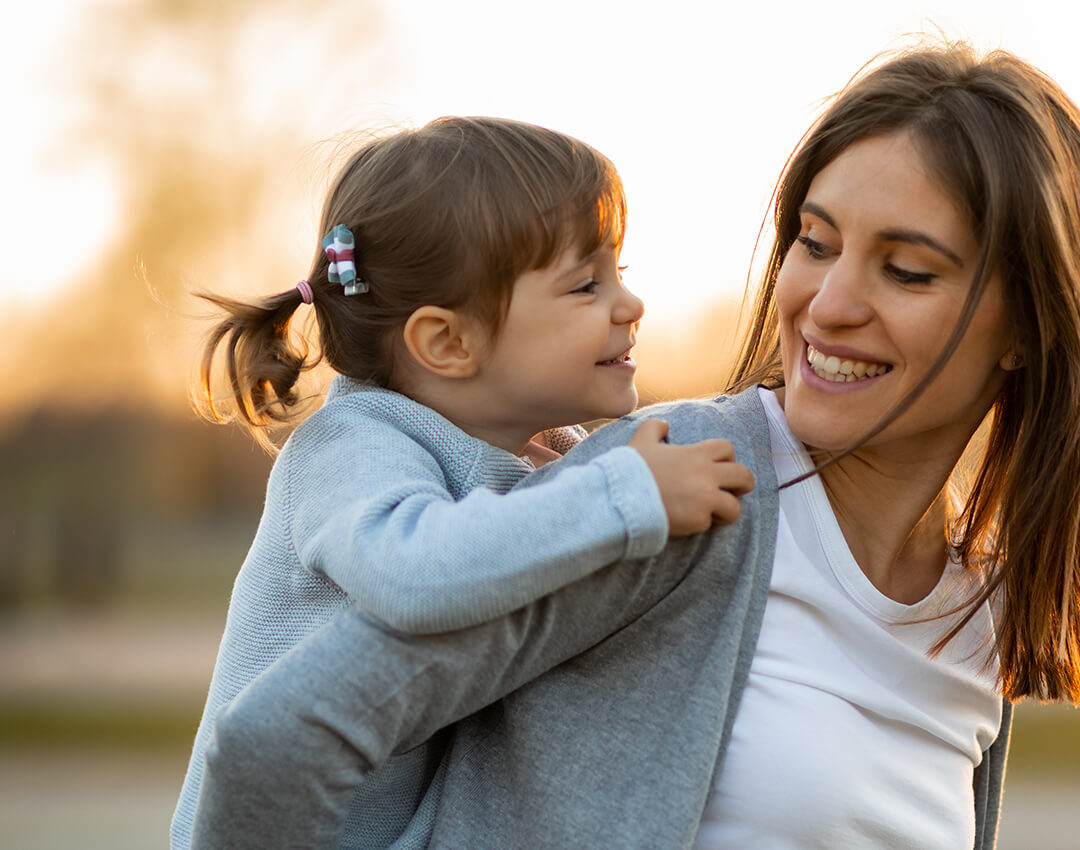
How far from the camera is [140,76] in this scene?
9.80 meters

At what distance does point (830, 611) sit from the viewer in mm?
1570

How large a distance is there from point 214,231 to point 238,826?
9.36 m

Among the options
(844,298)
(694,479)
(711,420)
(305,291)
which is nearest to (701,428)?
(711,420)

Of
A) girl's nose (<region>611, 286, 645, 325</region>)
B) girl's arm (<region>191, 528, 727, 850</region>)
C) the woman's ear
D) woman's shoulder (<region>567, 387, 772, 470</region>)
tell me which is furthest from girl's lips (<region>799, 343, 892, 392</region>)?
girl's arm (<region>191, 528, 727, 850</region>)

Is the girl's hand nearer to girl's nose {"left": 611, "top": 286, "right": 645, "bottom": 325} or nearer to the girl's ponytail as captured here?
girl's nose {"left": 611, "top": 286, "right": 645, "bottom": 325}

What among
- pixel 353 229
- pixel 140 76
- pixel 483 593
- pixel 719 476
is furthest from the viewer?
pixel 140 76

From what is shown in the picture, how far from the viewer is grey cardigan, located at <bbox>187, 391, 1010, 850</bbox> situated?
4.24 feet

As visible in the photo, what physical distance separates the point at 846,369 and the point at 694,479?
350 millimetres

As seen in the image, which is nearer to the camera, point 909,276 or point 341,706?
point 341,706

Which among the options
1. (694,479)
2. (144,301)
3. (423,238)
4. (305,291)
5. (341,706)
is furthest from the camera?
(144,301)

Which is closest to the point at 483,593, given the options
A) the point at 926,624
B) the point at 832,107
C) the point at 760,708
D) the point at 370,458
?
the point at 370,458

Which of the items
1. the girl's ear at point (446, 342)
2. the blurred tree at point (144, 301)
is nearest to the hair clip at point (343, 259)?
the girl's ear at point (446, 342)

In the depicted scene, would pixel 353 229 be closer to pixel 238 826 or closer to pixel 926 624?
pixel 238 826

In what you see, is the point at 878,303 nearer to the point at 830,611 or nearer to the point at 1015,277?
the point at 1015,277
